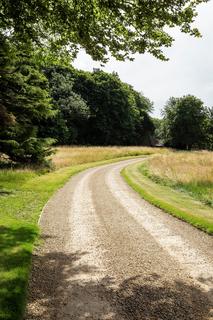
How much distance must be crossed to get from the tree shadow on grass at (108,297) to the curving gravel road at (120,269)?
0.7 inches

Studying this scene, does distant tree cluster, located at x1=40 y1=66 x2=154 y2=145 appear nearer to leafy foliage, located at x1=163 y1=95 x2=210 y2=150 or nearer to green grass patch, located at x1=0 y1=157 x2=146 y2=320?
leafy foliage, located at x1=163 y1=95 x2=210 y2=150

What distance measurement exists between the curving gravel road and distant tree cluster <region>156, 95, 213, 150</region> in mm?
71773

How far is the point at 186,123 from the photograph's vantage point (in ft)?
280

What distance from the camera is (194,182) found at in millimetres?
24125

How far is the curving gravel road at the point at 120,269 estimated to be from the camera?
265 inches

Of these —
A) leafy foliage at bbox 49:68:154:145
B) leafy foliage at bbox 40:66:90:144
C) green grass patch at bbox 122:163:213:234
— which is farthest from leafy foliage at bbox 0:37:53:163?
leafy foliage at bbox 49:68:154:145

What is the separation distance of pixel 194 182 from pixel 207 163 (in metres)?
9.77

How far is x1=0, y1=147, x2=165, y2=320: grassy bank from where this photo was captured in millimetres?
7059

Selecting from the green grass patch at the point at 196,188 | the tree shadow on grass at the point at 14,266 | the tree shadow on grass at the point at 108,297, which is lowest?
the tree shadow on grass at the point at 108,297

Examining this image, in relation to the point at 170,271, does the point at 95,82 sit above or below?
above

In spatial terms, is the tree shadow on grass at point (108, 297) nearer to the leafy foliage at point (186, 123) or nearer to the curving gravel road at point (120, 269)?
the curving gravel road at point (120, 269)

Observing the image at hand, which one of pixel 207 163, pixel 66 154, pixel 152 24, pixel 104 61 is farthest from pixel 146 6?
pixel 66 154

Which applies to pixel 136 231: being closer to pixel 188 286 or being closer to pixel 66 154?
pixel 188 286

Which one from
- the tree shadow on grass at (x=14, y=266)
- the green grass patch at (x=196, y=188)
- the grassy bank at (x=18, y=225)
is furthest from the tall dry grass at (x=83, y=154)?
the tree shadow on grass at (x=14, y=266)
